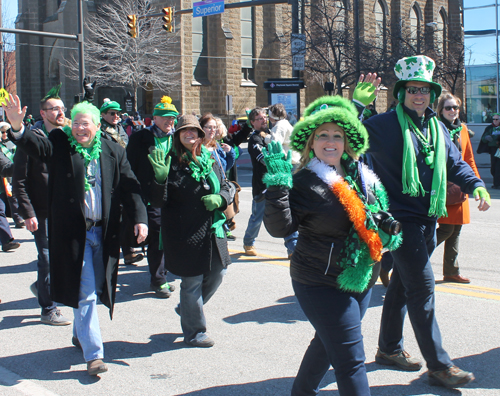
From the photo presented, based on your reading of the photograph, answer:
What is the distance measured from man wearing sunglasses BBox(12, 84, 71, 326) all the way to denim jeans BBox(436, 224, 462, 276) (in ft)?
11.9

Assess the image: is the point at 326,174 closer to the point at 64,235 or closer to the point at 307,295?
the point at 307,295

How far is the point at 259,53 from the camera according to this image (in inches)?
1619

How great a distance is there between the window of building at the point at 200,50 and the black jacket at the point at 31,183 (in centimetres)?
3359

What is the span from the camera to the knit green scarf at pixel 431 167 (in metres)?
3.70

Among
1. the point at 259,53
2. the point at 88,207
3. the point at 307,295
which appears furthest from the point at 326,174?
the point at 259,53

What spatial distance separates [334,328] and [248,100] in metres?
37.8

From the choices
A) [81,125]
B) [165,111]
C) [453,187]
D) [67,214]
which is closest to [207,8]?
[165,111]

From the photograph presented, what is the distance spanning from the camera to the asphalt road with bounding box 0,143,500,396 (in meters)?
3.87

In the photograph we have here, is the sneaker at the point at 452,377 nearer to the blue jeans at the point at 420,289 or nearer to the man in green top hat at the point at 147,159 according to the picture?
the blue jeans at the point at 420,289

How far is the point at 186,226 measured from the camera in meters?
4.53

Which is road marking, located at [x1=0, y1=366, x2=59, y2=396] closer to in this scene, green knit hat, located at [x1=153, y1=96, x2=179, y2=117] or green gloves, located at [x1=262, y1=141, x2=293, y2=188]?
green gloves, located at [x1=262, y1=141, x2=293, y2=188]

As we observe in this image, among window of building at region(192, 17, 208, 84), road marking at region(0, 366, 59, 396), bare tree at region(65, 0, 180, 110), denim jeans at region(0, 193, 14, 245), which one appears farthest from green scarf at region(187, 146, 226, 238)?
window of building at region(192, 17, 208, 84)

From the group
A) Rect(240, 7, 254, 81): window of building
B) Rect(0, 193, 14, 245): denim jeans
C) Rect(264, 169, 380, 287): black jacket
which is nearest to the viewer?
Rect(264, 169, 380, 287): black jacket

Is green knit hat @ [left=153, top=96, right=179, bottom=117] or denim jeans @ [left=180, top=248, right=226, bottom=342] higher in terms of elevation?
green knit hat @ [left=153, top=96, right=179, bottom=117]
